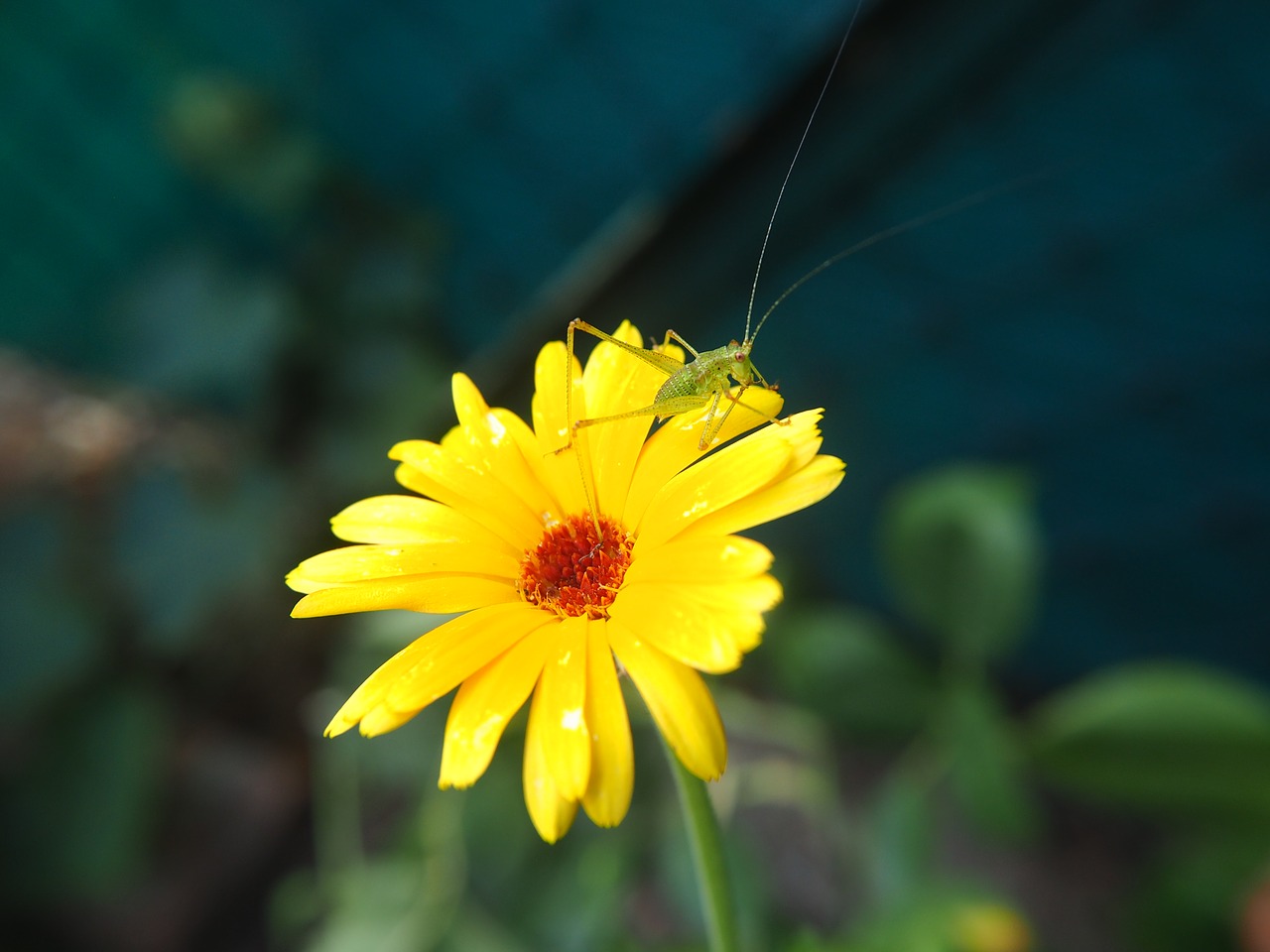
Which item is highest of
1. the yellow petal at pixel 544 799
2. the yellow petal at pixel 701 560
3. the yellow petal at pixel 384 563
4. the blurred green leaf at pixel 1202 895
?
the yellow petal at pixel 384 563

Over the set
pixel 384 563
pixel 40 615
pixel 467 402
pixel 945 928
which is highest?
pixel 40 615

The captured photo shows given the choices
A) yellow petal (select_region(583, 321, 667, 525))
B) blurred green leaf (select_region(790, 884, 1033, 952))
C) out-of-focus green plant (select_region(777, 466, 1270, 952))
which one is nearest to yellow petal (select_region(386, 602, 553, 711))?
yellow petal (select_region(583, 321, 667, 525))

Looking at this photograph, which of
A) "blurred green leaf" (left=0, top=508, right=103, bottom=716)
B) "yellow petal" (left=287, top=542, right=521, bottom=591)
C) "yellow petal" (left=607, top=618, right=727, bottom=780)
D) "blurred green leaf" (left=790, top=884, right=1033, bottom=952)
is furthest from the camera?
"blurred green leaf" (left=0, top=508, right=103, bottom=716)

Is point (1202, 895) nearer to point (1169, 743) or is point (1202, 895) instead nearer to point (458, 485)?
point (1169, 743)

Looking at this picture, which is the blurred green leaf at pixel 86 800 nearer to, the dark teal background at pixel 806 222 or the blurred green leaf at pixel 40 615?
the blurred green leaf at pixel 40 615

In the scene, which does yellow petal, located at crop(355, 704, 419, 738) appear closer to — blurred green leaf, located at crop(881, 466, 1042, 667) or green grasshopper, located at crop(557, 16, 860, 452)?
green grasshopper, located at crop(557, 16, 860, 452)

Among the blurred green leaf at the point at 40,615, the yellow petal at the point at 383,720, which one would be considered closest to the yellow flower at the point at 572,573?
the yellow petal at the point at 383,720

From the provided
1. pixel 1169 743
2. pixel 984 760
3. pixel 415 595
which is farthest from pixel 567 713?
pixel 1169 743
